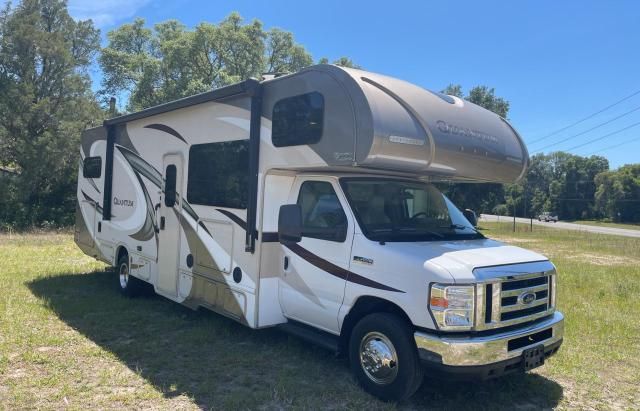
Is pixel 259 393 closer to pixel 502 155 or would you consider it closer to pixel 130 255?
pixel 502 155

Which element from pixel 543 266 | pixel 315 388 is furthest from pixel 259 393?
pixel 543 266

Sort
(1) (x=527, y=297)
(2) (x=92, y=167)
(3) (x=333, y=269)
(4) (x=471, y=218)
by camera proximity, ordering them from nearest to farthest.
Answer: (1) (x=527, y=297), (3) (x=333, y=269), (4) (x=471, y=218), (2) (x=92, y=167)

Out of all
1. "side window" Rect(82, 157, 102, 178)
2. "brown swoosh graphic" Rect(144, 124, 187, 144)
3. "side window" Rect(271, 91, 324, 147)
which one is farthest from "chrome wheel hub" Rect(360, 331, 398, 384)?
"side window" Rect(82, 157, 102, 178)

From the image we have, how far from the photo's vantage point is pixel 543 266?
188 inches

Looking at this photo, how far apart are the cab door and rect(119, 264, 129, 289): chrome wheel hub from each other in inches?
158

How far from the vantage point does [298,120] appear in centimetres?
518

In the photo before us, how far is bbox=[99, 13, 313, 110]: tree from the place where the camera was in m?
27.8

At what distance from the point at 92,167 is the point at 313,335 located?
22.0 ft

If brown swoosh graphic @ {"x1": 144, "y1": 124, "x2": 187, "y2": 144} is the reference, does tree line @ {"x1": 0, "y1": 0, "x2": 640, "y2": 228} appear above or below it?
above

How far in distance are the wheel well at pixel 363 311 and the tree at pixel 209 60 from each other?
22468mm

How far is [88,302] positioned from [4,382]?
129 inches

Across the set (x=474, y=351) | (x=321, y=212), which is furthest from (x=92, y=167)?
(x=474, y=351)

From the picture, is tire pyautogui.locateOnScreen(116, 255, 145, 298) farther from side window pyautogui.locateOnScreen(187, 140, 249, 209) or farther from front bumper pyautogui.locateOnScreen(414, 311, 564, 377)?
front bumper pyautogui.locateOnScreen(414, 311, 564, 377)

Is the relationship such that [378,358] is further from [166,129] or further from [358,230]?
[166,129]
